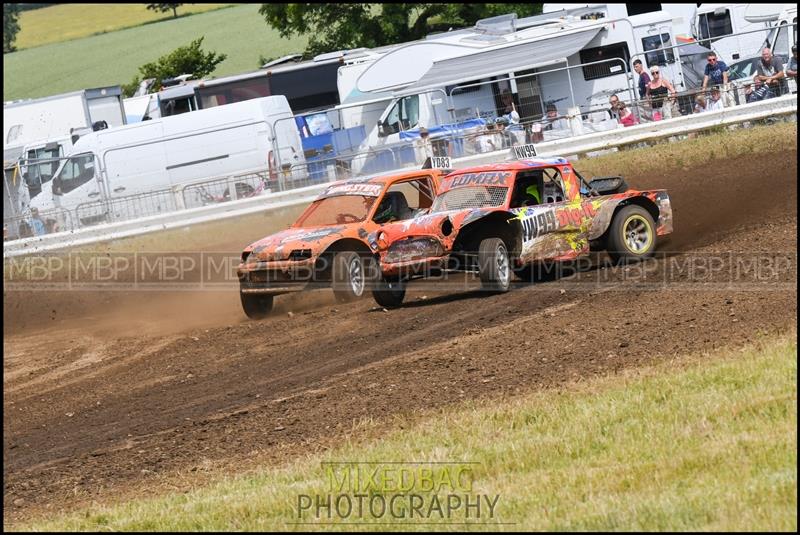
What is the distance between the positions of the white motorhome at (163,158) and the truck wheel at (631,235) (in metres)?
9.05

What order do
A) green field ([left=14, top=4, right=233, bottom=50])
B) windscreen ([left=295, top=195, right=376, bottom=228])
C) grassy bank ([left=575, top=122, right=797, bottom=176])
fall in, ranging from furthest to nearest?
green field ([left=14, top=4, right=233, bottom=50]) → grassy bank ([left=575, top=122, right=797, bottom=176]) → windscreen ([left=295, top=195, right=376, bottom=228])

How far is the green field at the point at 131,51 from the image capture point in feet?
210

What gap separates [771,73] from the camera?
65.4ft

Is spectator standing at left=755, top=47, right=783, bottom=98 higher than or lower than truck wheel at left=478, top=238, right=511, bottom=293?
higher

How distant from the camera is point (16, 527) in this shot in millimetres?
6094

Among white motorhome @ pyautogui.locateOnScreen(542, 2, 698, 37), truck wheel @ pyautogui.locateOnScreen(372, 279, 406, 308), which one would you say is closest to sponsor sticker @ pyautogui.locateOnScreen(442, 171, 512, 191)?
truck wheel @ pyautogui.locateOnScreen(372, 279, 406, 308)

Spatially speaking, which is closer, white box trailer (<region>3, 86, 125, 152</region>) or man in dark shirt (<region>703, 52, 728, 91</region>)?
man in dark shirt (<region>703, 52, 728, 91</region>)

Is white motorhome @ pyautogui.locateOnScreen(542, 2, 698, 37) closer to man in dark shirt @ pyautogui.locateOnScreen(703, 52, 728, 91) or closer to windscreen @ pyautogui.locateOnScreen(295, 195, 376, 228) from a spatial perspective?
man in dark shirt @ pyautogui.locateOnScreen(703, 52, 728, 91)

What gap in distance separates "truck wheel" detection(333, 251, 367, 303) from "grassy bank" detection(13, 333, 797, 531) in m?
5.05

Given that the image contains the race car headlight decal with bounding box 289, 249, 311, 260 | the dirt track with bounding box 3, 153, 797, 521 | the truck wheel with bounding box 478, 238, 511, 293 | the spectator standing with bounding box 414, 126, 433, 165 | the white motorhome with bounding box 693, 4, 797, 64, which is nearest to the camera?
the dirt track with bounding box 3, 153, 797, 521

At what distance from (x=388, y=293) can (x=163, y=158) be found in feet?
35.1

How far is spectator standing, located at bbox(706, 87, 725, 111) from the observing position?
20031 mm

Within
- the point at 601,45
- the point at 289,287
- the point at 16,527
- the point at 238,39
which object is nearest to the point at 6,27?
the point at 238,39

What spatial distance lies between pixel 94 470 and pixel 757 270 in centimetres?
A: 654
